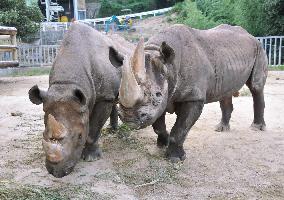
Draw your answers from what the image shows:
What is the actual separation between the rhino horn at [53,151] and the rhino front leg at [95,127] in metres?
1.07

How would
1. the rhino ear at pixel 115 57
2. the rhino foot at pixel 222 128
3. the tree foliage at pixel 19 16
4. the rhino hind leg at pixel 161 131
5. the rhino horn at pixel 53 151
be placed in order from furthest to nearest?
the tree foliage at pixel 19 16 < the rhino foot at pixel 222 128 < the rhino hind leg at pixel 161 131 < the rhino ear at pixel 115 57 < the rhino horn at pixel 53 151

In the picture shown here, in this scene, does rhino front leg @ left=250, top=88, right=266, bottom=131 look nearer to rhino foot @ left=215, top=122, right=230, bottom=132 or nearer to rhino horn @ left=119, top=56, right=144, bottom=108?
rhino foot @ left=215, top=122, right=230, bottom=132

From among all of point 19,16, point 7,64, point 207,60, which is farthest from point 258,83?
point 19,16

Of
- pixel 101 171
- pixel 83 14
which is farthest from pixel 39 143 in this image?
pixel 83 14

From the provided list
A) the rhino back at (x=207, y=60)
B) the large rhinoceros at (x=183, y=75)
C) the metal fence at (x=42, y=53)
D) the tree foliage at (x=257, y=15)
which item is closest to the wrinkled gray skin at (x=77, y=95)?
the large rhinoceros at (x=183, y=75)

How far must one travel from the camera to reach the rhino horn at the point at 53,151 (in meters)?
3.74

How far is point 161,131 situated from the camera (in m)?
5.38

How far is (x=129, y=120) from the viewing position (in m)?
4.07

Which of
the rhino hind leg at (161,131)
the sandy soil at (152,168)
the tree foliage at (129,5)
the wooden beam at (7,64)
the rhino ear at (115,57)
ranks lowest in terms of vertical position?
the sandy soil at (152,168)

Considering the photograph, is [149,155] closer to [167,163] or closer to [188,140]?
[167,163]

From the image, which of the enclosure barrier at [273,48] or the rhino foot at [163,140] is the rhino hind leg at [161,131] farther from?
the enclosure barrier at [273,48]

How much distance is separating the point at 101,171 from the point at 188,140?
1.81 meters

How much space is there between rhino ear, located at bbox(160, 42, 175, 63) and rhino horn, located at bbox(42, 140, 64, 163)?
1.43 m

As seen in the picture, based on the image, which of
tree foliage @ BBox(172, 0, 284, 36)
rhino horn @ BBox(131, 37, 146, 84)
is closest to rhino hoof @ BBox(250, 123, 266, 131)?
rhino horn @ BBox(131, 37, 146, 84)
